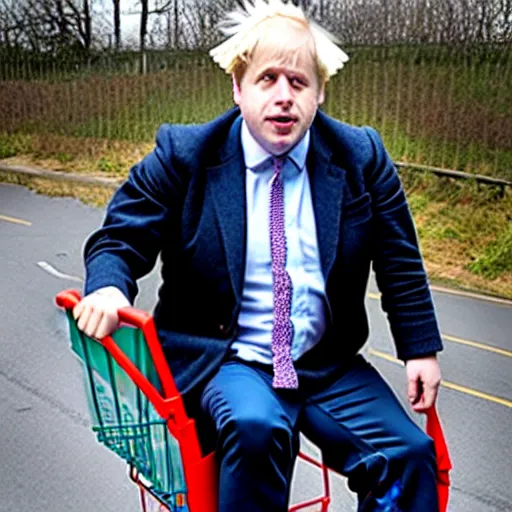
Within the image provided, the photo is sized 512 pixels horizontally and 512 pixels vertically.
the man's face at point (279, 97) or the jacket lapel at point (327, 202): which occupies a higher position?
the man's face at point (279, 97)

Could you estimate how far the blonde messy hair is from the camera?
1.56m

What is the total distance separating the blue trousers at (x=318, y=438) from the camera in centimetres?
147

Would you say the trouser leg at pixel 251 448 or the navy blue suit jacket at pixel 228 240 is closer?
the trouser leg at pixel 251 448

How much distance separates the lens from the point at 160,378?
1465mm

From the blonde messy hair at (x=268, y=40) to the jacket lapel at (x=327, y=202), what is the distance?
0.15 metres

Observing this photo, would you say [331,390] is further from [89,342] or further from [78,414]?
[78,414]

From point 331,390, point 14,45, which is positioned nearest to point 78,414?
point 331,390

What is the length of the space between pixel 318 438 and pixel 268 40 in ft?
2.20

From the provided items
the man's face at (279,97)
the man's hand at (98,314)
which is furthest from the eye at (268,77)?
the man's hand at (98,314)

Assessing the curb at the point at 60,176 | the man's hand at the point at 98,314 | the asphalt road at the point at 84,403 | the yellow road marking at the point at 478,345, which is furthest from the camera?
the curb at the point at 60,176

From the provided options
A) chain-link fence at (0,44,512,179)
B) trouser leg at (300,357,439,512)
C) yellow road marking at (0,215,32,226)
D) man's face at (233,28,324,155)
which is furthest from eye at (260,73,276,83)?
yellow road marking at (0,215,32,226)

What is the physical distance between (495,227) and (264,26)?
16.3 feet

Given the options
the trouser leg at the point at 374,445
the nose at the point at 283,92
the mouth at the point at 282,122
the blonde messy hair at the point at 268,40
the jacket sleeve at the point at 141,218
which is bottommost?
the trouser leg at the point at 374,445

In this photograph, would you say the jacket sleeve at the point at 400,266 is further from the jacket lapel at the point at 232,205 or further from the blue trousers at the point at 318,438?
the jacket lapel at the point at 232,205
